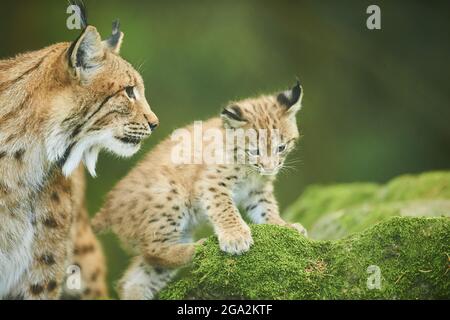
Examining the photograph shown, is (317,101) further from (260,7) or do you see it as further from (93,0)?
(93,0)

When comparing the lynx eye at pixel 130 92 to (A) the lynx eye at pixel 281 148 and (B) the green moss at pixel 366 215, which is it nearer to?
(A) the lynx eye at pixel 281 148

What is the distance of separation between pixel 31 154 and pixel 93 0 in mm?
3786

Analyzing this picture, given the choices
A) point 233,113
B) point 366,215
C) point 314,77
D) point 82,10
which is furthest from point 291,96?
point 314,77

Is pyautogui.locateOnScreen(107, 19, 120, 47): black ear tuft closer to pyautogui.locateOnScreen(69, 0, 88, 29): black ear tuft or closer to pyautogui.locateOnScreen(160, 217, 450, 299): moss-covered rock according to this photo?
pyautogui.locateOnScreen(69, 0, 88, 29): black ear tuft

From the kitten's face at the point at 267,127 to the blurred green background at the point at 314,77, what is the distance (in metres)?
3.74

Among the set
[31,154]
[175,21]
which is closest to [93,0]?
[175,21]

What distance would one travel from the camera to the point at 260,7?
31.0ft

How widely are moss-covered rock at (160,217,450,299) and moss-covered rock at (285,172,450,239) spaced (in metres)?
0.97

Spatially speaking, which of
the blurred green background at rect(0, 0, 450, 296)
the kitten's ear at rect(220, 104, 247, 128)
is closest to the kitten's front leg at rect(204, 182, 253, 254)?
the kitten's ear at rect(220, 104, 247, 128)

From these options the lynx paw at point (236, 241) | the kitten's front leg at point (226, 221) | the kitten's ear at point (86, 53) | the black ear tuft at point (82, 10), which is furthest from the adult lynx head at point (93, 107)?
the lynx paw at point (236, 241)

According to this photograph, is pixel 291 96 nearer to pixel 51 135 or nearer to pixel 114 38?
pixel 114 38

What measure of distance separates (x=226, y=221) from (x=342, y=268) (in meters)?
0.77

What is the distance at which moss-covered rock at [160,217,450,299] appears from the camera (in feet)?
13.8

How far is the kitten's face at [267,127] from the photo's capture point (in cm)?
487
